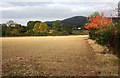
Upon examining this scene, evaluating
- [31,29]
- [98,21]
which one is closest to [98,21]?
[98,21]

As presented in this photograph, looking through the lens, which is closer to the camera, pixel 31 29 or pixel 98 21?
pixel 98 21

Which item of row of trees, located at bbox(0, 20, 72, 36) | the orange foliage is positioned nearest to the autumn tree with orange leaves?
the orange foliage

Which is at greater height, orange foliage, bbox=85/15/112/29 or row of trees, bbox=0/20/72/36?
orange foliage, bbox=85/15/112/29

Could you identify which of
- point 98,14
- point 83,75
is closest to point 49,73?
point 83,75

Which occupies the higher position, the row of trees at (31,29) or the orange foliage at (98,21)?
the orange foliage at (98,21)

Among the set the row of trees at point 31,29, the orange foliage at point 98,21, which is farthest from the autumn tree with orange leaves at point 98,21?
the row of trees at point 31,29

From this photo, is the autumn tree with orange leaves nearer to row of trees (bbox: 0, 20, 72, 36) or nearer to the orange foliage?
the orange foliage

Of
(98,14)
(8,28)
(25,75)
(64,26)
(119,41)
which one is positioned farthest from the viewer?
(64,26)

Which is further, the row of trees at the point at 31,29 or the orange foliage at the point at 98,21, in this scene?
the row of trees at the point at 31,29

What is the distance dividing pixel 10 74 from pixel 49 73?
54.9 inches

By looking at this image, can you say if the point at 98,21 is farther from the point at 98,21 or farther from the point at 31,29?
the point at 31,29

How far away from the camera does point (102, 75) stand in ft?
33.8

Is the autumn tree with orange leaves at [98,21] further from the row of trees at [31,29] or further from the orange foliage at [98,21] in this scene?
the row of trees at [31,29]

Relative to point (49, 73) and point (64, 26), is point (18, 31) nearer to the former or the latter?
point (64, 26)
